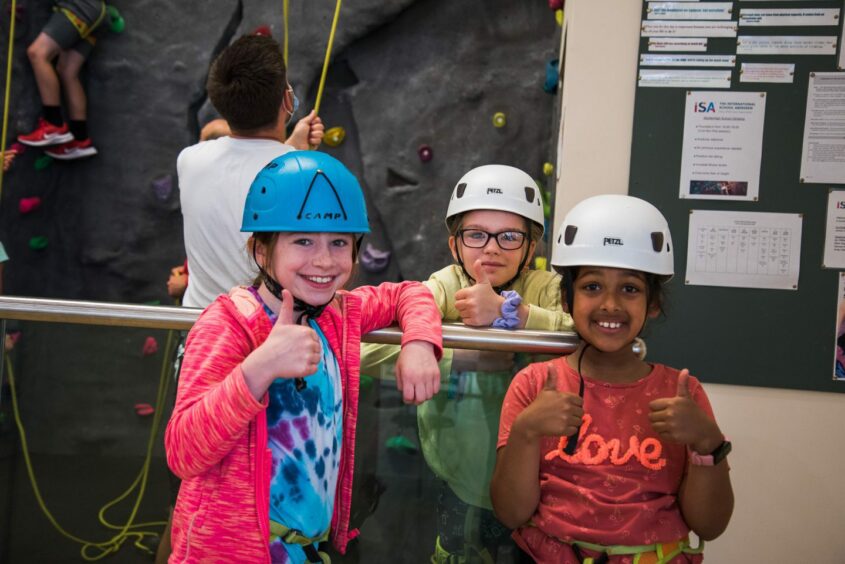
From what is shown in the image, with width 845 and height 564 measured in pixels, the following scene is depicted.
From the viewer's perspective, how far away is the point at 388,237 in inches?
239

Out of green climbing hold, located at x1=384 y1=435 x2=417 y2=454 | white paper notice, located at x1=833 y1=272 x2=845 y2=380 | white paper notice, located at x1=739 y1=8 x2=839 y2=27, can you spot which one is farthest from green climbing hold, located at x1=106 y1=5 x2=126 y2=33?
white paper notice, located at x1=833 y1=272 x2=845 y2=380

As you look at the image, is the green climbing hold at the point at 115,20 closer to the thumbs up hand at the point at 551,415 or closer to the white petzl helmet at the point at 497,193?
the white petzl helmet at the point at 497,193

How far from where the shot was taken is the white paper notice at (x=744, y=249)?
2834 millimetres

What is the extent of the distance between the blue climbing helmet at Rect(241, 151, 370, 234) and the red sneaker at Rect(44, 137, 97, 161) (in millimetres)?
5046

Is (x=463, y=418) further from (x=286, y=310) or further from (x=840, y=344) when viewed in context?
(x=840, y=344)

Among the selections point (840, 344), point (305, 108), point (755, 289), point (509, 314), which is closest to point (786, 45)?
point (755, 289)

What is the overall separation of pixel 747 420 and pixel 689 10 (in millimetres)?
1508

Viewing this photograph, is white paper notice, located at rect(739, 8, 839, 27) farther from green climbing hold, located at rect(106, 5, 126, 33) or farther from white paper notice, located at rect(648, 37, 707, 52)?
green climbing hold, located at rect(106, 5, 126, 33)

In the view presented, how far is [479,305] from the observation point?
2041 mm

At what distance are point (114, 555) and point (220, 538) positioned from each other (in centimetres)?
106

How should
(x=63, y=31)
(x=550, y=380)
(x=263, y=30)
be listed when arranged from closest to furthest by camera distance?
(x=550, y=380) < (x=263, y=30) < (x=63, y=31)

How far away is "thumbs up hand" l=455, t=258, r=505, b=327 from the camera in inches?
79.7

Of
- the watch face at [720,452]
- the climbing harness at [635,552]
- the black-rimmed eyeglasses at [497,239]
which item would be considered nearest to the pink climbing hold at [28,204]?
the black-rimmed eyeglasses at [497,239]

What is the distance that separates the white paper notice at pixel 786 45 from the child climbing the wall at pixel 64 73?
189 inches
